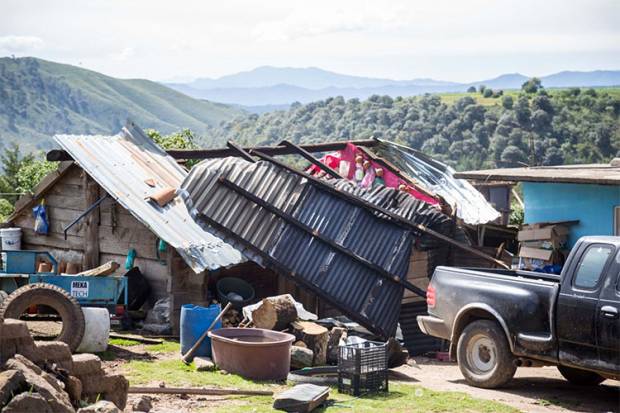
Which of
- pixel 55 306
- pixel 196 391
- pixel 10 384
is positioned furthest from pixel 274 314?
pixel 10 384

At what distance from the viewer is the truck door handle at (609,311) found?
37.1 feet

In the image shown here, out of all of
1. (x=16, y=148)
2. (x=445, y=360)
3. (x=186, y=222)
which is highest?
(x=16, y=148)

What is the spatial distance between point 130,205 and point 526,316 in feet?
26.8

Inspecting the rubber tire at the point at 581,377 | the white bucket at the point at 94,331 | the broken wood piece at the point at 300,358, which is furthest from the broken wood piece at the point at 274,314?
the rubber tire at the point at 581,377

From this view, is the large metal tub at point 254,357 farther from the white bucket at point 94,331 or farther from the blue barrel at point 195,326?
the white bucket at point 94,331

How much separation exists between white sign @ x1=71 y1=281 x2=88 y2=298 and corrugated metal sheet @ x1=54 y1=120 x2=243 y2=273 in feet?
5.41

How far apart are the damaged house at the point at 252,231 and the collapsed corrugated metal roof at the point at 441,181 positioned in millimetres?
2729

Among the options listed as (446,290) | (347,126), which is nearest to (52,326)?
(446,290)

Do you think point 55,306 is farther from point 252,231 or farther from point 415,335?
point 415,335

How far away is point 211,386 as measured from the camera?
40.1 ft

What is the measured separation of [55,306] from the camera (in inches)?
537

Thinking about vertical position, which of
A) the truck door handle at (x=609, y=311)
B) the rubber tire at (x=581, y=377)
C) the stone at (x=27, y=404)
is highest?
the truck door handle at (x=609, y=311)

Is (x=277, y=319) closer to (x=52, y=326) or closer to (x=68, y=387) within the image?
(x=52, y=326)

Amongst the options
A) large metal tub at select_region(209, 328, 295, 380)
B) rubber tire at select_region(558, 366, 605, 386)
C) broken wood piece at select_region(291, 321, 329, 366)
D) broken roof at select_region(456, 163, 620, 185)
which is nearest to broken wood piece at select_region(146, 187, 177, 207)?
broken wood piece at select_region(291, 321, 329, 366)
